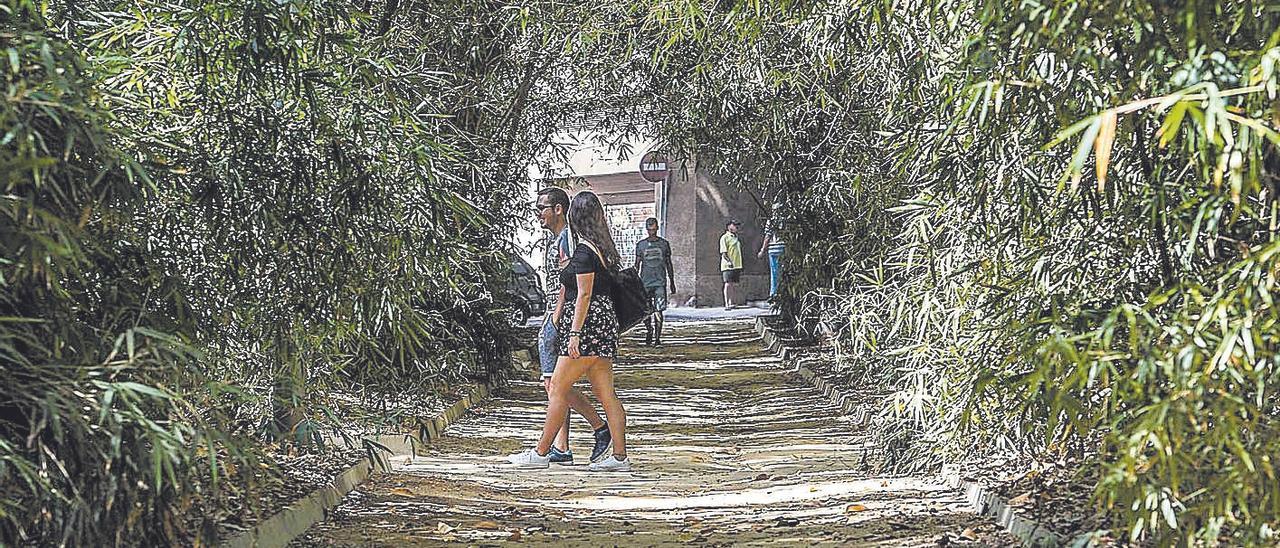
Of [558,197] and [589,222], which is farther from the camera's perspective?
[558,197]

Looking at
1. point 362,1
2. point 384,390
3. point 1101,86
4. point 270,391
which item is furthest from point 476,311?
point 1101,86

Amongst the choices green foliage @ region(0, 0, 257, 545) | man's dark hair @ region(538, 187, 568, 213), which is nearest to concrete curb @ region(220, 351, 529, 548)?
green foliage @ region(0, 0, 257, 545)

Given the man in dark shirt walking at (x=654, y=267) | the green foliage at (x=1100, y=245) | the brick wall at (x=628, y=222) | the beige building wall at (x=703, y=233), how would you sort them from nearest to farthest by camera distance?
the green foliage at (x=1100, y=245) → the man in dark shirt walking at (x=654, y=267) → the beige building wall at (x=703, y=233) → the brick wall at (x=628, y=222)

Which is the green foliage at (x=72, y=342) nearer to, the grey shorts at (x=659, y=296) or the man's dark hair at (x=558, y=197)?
the man's dark hair at (x=558, y=197)

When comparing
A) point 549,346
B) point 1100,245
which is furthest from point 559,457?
point 1100,245

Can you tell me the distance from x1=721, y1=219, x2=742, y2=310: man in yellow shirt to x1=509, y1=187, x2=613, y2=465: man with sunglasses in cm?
1731

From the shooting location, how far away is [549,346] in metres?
8.06

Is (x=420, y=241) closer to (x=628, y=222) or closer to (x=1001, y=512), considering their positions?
(x=1001, y=512)

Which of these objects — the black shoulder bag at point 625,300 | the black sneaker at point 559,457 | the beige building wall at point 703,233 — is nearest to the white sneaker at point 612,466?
the black sneaker at point 559,457

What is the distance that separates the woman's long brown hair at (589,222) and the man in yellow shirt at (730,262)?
17729 millimetres

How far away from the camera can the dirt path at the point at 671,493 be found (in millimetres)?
6055

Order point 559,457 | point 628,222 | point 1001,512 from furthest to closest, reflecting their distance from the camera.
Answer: point 628,222, point 559,457, point 1001,512

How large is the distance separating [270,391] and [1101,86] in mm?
3451

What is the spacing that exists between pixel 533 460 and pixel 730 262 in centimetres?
1860
